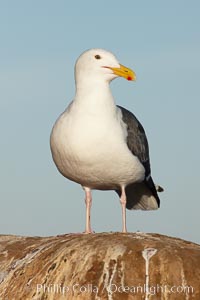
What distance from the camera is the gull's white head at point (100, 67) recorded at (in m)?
16.3

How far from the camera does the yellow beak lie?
16.2 meters

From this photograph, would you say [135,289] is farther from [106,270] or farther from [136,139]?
[136,139]

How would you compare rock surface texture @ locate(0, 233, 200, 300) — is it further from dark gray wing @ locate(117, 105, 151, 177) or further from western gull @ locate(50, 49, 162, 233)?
dark gray wing @ locate(117, 105, 151, 177)

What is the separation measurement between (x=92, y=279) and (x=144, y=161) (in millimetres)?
4275

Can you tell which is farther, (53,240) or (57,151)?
(57,151)

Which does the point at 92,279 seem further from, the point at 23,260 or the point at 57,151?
the point at 57,151

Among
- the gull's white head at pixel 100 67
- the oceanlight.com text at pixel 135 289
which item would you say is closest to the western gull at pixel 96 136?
the gull's white head at pixel 100 67

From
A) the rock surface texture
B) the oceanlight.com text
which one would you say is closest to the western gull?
the rock surface texture

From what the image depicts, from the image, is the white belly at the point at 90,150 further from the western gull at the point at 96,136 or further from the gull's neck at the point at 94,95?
the gull's neck at the point at 94,95

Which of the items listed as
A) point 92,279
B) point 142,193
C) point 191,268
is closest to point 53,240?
point 92,279

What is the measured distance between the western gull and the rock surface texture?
1.66 m

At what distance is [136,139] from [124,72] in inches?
55.6

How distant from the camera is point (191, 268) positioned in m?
13.7

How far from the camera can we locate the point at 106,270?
45.1 feet
